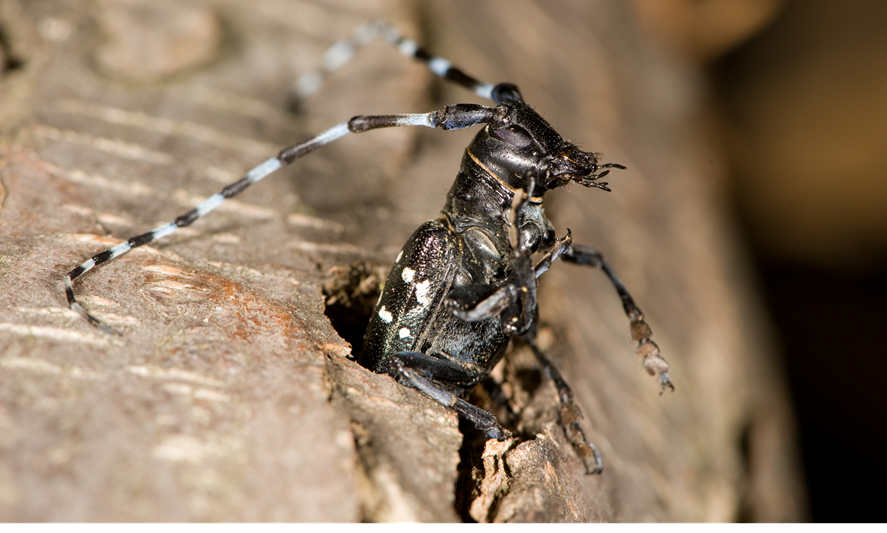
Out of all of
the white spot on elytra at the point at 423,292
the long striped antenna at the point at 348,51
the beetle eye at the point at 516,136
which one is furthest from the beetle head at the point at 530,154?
the long striped antenna at the point at 348,51

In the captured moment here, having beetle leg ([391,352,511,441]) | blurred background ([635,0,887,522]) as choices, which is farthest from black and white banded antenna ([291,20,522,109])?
blurred background ([635,0,887,522])

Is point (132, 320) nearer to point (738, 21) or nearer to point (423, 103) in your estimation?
point (423, 103)

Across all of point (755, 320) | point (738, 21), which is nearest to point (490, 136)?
point (755, 320)

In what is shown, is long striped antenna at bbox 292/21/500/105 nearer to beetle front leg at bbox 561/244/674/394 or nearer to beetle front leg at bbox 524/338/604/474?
beetle front leg at bbox 561/244/674/394

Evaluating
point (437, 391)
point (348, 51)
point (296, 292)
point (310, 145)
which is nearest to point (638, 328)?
point (437, 391)

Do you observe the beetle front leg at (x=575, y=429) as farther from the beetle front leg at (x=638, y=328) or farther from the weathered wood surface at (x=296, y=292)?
the beetle front leg at (x=638, y=328)
